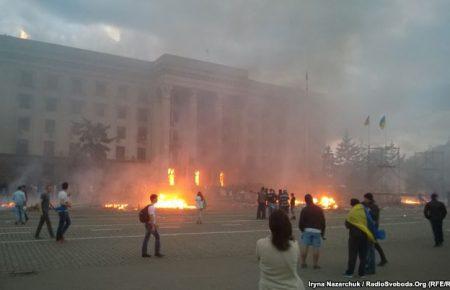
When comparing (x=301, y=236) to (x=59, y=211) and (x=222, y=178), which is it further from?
(x=222, y=178)

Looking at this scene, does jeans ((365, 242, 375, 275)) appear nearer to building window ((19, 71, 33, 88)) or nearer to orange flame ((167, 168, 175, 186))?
orange flame ((167, 168, 175, 186))

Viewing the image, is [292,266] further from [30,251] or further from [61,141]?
[61,141]

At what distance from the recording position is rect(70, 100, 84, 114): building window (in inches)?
2203

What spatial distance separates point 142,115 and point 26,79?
16.2 metres

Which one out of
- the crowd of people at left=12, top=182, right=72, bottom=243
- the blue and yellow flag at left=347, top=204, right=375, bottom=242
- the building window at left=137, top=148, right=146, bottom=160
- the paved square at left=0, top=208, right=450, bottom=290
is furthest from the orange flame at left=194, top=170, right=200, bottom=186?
the blue and yellow flag at left=347, top=204, right=375, bottom=242

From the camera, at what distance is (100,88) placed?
57.8m

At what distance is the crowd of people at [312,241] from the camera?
393 centimetres

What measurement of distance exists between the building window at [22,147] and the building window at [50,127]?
9.72ft

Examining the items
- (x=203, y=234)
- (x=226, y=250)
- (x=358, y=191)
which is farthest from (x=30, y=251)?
(x=358, y=191)

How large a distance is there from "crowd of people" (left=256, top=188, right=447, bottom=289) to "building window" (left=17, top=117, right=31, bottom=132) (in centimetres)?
5094

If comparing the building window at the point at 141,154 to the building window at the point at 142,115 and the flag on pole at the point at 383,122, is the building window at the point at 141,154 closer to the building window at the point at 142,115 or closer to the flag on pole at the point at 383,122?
the building window at the point at 142,115

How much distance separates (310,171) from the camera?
54906 mm

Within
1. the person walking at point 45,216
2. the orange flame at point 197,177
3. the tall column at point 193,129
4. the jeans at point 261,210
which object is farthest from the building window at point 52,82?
the person walking at point 45,216

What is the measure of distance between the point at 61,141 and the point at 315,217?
52215 mm
